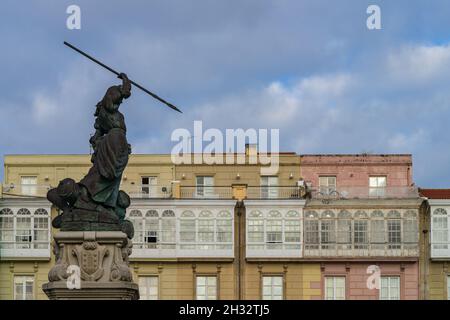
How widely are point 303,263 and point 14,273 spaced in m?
19.7

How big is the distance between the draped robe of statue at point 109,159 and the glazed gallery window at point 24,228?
6789cm

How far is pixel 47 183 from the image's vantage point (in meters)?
108

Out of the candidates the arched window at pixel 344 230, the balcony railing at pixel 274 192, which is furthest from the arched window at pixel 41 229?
the arched window at pixel 344 230

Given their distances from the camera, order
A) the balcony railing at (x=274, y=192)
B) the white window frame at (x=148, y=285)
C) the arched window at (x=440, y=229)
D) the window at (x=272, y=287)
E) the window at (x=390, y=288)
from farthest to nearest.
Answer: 1. the balcony railing at (x=274, y=192)
2. the arched window at (x=440, y=229)
3. the window at (x=390, y=288)
4. the window at (x=272, y=287)
5. the white window frame at (x=148, y=285)

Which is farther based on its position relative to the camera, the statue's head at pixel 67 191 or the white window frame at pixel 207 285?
the white window frame at pixel 207 285

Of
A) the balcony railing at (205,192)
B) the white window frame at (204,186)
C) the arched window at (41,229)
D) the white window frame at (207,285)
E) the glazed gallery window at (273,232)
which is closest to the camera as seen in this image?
the white window frame at (207,285)

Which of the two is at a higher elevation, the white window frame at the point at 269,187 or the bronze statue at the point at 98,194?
the white window frame at the point at 269,187

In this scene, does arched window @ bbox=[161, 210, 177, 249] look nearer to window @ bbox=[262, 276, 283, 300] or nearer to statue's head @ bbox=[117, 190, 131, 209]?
window @ bbox=[262, 276, 283, 300]

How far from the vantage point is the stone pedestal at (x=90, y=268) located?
3484cm

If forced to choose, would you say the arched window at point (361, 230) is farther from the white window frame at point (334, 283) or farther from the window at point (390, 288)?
the window at point (390, 288)

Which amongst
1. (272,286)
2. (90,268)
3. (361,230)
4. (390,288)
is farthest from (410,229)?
(90,268)

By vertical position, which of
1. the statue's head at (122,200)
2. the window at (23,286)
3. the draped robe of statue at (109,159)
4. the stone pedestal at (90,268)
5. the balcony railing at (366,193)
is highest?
the balcony railing at (366,193)
